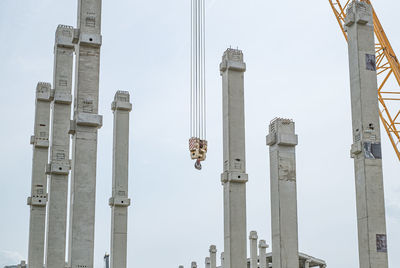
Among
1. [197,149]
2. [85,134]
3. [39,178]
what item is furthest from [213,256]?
[85,134]

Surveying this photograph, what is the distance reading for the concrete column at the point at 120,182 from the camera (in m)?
31.0

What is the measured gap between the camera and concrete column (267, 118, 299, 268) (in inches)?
1030

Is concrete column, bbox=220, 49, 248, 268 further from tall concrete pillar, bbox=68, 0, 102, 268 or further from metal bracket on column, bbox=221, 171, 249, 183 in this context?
tall concrete pillar, bbox=68, 0, 102, 268

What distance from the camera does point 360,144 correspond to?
23.8 metres

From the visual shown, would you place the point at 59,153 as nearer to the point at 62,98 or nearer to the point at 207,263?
the point at 62,98

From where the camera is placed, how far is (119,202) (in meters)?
31.3

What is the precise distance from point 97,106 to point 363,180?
9643mm

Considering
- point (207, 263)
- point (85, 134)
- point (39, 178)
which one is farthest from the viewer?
point (207, 263)

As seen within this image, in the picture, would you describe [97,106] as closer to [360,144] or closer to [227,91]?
[227,91]

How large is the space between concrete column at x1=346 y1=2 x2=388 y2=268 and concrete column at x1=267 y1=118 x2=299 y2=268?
3.31 meters

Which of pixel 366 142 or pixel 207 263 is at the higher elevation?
pixel 366 142

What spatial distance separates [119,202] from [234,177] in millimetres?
6355

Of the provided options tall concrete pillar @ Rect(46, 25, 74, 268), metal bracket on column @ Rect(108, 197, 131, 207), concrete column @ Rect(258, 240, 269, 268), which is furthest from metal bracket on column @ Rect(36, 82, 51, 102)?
concrete column @ Rect(258, 240, 269, 268)

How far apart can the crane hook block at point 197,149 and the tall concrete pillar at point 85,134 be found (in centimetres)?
704
